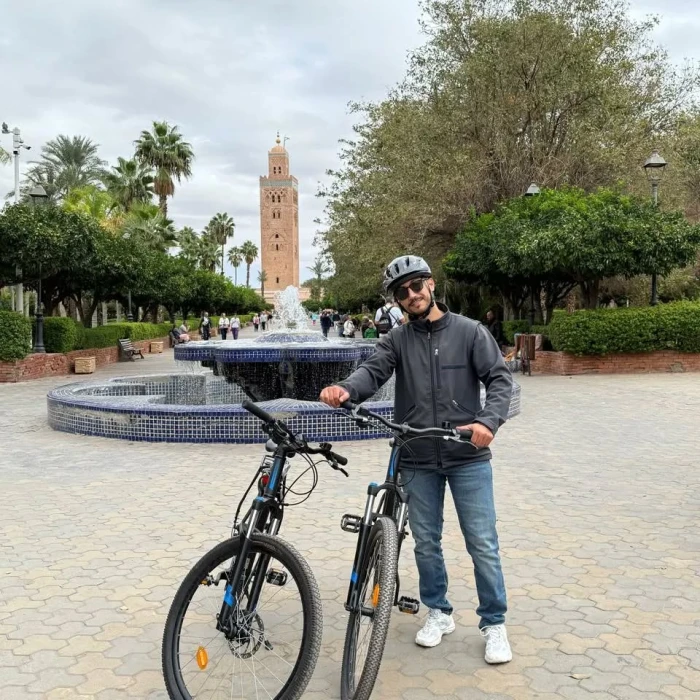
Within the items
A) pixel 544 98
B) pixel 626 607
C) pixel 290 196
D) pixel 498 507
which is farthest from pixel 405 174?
pixel 290 196

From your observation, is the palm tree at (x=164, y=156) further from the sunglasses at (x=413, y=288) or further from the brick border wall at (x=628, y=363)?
the sunglasses at (x=413, y=288)

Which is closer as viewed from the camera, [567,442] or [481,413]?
[481,413]

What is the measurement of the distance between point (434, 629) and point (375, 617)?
2.66 feet

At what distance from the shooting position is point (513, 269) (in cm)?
1880

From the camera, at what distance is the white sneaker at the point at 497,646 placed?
126 inches

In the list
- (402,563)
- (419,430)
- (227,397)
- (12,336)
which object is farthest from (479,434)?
(12,336)

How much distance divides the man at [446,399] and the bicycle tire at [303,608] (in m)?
0.69

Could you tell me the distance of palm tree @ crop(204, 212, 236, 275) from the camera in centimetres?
8956

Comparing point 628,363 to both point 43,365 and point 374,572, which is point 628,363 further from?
point 374,572

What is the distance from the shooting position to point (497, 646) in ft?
10.6

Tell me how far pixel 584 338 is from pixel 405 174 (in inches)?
314

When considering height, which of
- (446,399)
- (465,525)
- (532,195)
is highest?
(532,195)

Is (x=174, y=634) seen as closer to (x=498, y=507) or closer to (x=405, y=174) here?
(x=498, y=507)

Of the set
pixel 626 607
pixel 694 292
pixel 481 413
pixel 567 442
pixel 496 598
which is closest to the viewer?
pixel 481 413
